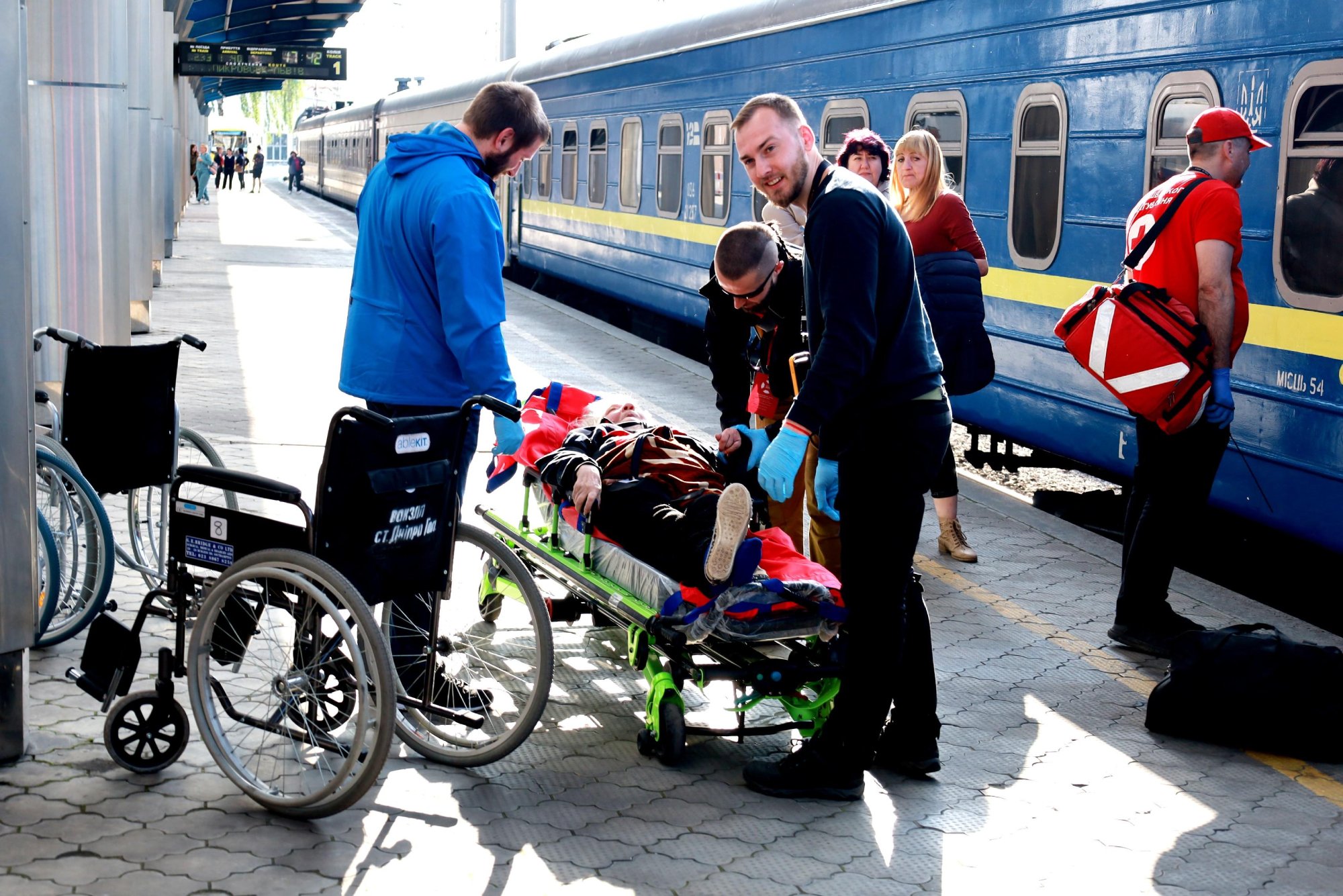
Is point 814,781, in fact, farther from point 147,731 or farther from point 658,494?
point 147,731

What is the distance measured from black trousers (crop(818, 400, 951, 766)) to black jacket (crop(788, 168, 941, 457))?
7cm

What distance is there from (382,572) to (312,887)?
79 cm

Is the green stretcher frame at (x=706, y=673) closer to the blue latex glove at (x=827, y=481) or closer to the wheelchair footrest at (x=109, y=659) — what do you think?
the blue latex glove at (x=827, y=481)

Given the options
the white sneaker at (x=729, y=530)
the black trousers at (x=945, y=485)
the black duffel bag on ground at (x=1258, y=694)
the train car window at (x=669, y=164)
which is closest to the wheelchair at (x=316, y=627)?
the white sneaker at (x=729, y=530)

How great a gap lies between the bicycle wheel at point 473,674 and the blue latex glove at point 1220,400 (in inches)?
94.6

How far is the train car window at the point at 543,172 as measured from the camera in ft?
59.3

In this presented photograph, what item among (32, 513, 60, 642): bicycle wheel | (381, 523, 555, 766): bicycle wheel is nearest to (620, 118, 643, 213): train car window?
(381, 523, 555, 766): bicycle wheel

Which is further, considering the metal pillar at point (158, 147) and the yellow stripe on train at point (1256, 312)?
the metal pillar at point (158, 147)

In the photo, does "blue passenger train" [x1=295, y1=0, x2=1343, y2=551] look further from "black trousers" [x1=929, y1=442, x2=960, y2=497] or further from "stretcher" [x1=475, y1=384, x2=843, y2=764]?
"stretcher" [x1=475, y1=384, x2=843, y2=764]

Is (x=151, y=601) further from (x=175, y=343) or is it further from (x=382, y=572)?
(x=175, y=343)

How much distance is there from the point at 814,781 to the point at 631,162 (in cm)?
1109

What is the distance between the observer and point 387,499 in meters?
3.72

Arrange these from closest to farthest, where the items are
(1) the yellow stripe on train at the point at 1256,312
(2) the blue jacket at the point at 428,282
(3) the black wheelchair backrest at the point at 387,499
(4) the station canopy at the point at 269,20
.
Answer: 1. (3) the black wheelchair backrest at the point at 387,499
2. (2) the blue jacket at the point at 428,282
3. (1) the yellow stripe on train at the point at 1256,312
4. (4) the station canopy at the point at 269,20

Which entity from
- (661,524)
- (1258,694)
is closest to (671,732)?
(661,524)
